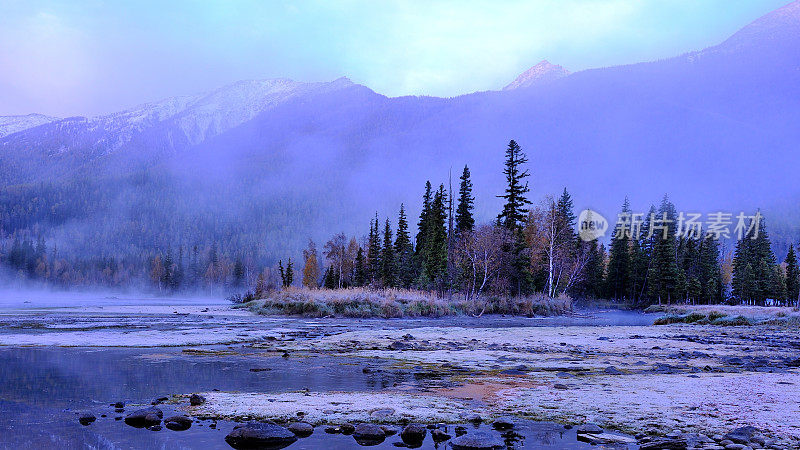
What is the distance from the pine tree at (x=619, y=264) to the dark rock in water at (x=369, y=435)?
3597 inches

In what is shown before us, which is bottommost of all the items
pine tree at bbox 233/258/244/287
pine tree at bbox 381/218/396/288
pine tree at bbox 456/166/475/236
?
pine tree at bbox 233/258/244/287

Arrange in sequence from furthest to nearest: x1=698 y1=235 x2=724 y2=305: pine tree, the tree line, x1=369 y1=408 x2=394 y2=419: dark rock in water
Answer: x1=698 y1=235 x2=724 y2=305: pine tree → the tree line → x1=369 y1=408 x2=394 y2=419: dark rock in water

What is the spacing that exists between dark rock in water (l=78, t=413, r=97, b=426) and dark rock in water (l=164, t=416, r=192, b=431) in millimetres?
1088

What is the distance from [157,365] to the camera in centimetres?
1348

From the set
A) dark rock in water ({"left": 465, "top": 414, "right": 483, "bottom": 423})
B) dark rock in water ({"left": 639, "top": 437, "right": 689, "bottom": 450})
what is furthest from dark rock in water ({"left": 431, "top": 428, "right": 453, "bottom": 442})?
dark rock in water ({"left": 639, "top": 437, "right": 689, "bottom": 450})

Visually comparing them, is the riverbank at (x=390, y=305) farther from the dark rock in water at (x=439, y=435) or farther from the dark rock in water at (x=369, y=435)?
the dark rock in water at (x=439, y=435)

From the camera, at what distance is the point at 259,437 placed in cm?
667

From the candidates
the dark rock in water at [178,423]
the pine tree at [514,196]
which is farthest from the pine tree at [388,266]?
the dark rock in water at [178,423]

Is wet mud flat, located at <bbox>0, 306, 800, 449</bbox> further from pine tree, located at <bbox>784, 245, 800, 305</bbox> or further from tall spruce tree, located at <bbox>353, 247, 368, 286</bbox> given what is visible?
pine tree, located at <bbox>784, 245, 800, 305</bbox>

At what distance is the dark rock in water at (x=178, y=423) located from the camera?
7234 millimetres

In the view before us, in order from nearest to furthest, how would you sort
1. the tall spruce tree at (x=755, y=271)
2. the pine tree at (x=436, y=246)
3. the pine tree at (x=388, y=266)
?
the pine tree at (x=436, y=246) → the pine tree at (x=388, y=266) → the tall spruce tree at (x=755, y=271)

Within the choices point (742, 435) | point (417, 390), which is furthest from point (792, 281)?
point (742, 435)

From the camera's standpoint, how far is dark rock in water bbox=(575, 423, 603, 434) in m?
7.04

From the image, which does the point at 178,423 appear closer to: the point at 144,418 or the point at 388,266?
the point at 144,418
